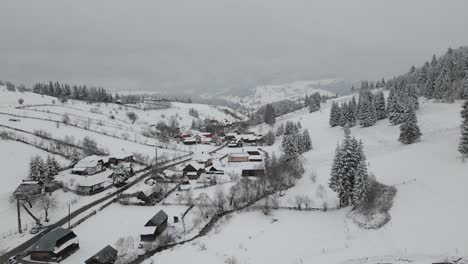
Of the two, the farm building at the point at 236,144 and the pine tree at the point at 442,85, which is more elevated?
the pine tree at the point at 442,85

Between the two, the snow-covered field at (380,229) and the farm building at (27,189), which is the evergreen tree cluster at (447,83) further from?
the farm building at (27,189)

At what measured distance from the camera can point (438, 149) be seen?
1566 inches

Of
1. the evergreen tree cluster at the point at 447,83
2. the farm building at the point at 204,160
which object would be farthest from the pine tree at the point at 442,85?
the farm building at the point at 204,160

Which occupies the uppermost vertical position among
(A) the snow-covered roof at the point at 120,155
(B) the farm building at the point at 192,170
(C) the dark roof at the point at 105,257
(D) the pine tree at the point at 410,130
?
(D) the pine tree at the point at 410,130

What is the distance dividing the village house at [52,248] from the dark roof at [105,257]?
4.28m

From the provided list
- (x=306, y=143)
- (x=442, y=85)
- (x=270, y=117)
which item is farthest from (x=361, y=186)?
(x=270, y=117)

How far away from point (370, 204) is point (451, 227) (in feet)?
28.6

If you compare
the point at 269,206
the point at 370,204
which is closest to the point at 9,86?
the point at 269,206

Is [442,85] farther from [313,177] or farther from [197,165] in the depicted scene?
[197,165]

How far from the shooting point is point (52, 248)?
98.9 feet

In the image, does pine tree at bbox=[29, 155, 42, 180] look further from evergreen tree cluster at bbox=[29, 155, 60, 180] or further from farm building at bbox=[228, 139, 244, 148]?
farm building at bbox=[228, 139, 244, 148]

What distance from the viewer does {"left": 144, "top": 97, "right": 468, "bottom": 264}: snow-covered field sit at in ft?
80.5

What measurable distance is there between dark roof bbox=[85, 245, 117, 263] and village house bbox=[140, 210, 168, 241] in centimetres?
461

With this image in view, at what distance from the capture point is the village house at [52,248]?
99.6 feet
